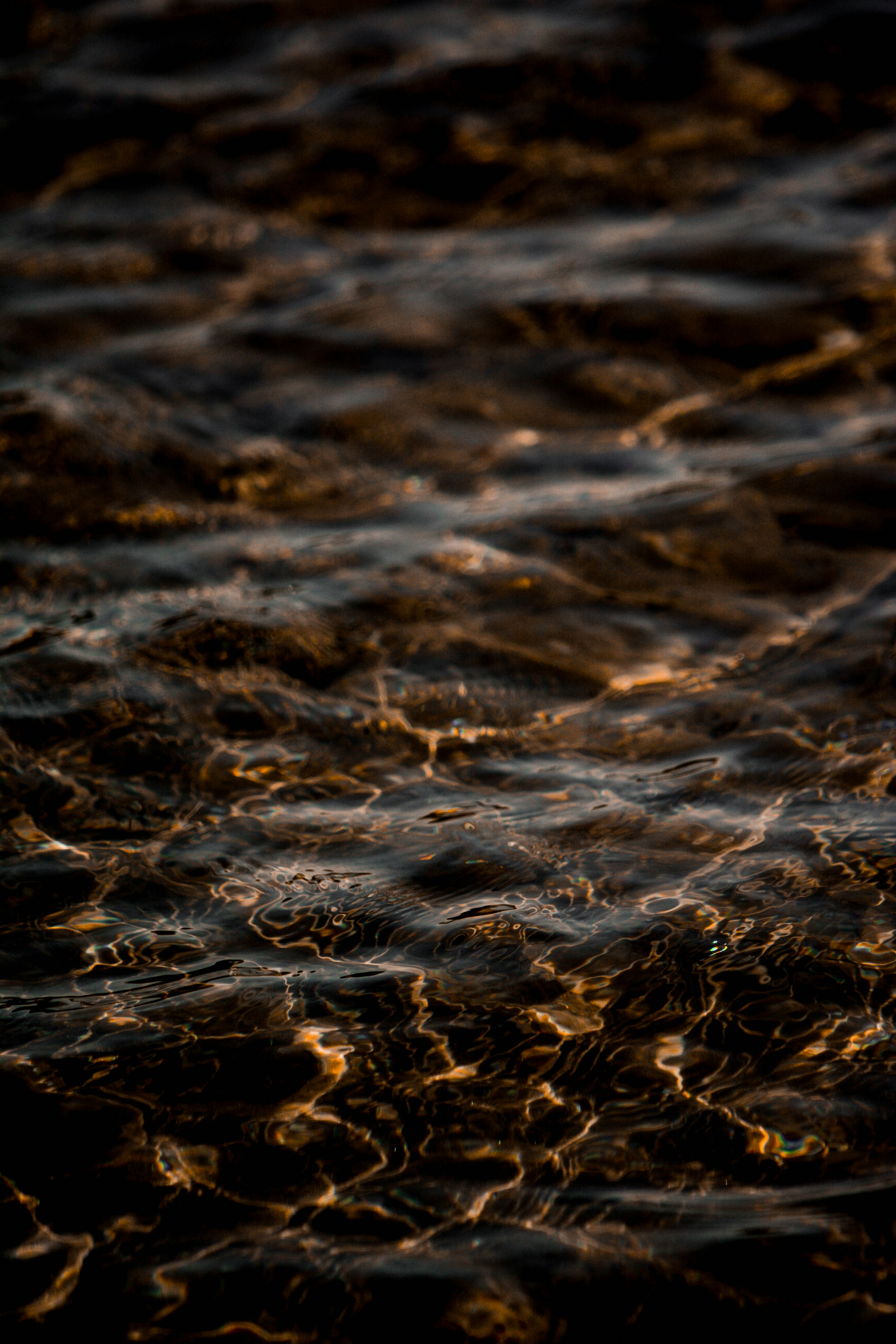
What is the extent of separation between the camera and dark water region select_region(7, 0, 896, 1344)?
1817mm

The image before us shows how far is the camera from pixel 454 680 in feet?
10.5

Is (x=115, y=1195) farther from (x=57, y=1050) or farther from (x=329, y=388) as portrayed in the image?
(x=329, y=388)

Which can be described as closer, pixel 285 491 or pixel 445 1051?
pixel 445 1051

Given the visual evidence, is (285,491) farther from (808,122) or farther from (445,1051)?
(808,122)

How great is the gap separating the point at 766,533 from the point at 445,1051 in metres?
2.30

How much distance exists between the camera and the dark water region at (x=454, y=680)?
1.82 m

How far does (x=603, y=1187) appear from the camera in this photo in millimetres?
1841

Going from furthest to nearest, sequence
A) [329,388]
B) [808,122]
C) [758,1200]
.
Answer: [808,122], [329,388], [758,1200]

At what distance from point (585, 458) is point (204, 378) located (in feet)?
5.56

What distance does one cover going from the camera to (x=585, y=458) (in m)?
4.28

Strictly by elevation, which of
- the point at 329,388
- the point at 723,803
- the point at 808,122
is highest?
the point at 808,122

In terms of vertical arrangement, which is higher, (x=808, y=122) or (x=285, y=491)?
(x=808, y=122)

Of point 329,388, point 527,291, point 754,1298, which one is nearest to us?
point 754,1298

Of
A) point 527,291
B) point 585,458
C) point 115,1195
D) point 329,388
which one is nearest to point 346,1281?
point 115,1195
